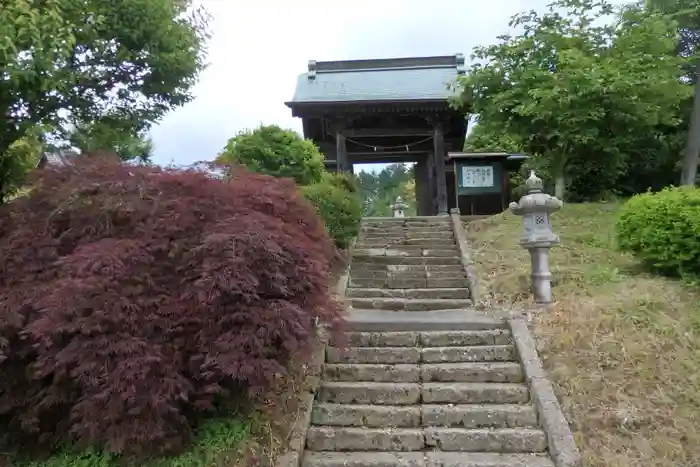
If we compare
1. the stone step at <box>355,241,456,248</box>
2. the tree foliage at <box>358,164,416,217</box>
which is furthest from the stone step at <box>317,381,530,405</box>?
the tree foliage at <box>358,164,416,217</box>

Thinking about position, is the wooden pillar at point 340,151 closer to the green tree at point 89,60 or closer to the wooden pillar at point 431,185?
the wooden pillar at point 431,185

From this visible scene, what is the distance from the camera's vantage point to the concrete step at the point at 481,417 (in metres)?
4.43

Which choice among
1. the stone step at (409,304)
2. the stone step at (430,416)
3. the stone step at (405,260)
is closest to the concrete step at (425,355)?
the stone step at (430,416)

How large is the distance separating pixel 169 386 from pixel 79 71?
360 centimetres

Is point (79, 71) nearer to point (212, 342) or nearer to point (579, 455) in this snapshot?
point (212, 342)

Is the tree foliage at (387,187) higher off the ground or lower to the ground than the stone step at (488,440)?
higher

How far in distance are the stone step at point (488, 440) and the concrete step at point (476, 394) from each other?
396mm

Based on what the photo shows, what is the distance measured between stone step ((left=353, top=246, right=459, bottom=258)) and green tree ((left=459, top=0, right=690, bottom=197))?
9.74 ft

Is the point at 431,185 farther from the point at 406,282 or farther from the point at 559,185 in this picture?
the point at 406,282

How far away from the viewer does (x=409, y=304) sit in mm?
7121

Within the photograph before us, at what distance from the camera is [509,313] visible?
6.02m

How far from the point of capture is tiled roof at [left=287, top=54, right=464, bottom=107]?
13094mm

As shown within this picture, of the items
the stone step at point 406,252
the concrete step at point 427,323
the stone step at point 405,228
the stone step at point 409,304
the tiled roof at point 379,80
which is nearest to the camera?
the concrete step at point 427,323

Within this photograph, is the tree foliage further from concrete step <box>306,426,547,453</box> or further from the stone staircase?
concrete step <box>306,426,547,453</box>
